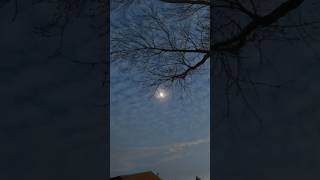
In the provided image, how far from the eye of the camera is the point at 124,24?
6.64 metres

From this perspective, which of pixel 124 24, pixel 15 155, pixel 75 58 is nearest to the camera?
A: pixel 15 155

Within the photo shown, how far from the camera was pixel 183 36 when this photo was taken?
22.2 ft
